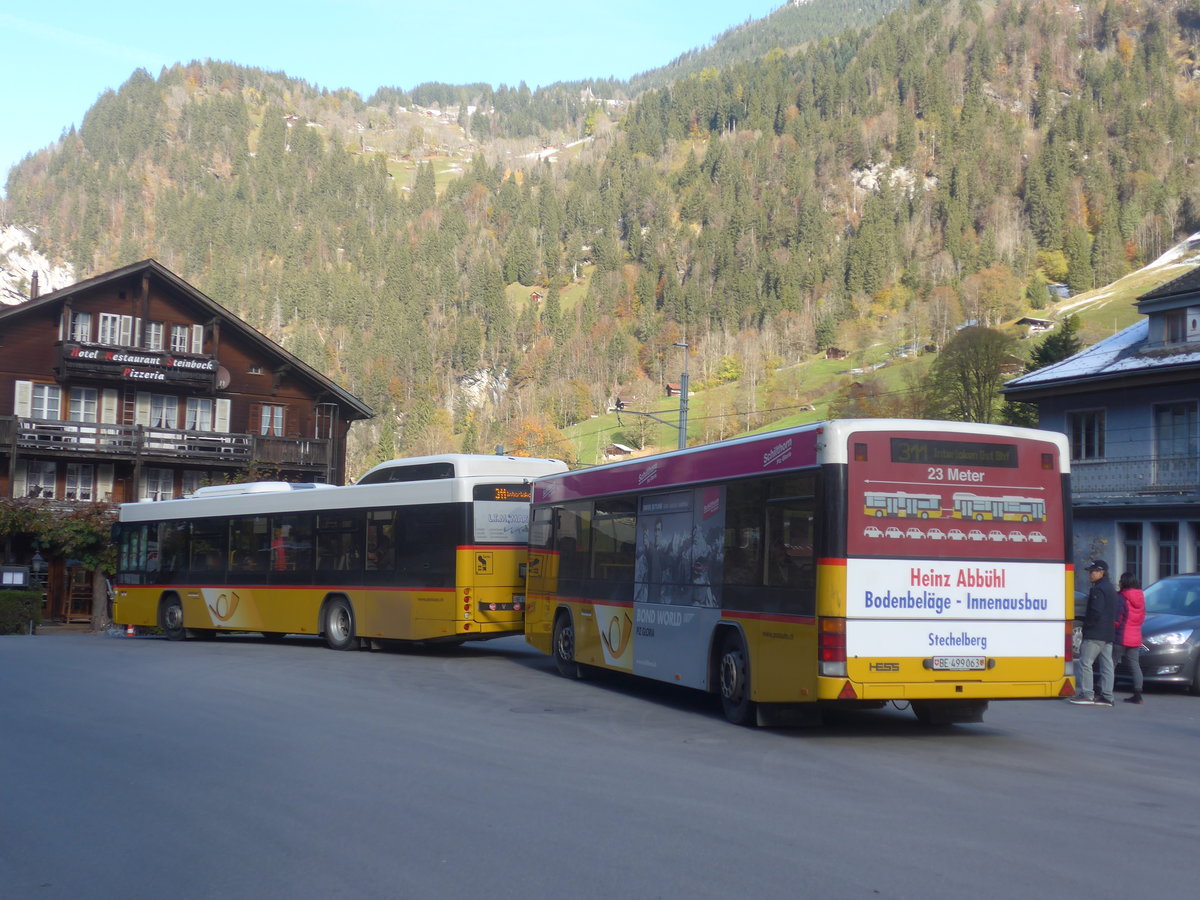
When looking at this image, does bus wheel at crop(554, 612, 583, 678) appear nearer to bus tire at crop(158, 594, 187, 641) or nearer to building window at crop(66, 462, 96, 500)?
bus tire at crop(158, 594, 187, 641)

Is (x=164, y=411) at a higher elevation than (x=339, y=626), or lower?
higher

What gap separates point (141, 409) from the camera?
4544 cm

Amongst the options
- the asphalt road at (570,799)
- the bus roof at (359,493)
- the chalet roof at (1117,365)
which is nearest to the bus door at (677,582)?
the asphalt road at (570,799)

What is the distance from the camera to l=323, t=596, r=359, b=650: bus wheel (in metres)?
21.6

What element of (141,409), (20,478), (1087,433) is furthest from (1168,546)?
(20,478)

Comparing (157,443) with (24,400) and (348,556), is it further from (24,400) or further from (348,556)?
(348,556)

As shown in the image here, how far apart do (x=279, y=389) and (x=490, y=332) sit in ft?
426

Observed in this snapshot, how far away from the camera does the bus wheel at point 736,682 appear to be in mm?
12047

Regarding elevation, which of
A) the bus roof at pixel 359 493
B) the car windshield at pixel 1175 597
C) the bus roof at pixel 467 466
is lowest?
the car windshield at pixel 1175 597

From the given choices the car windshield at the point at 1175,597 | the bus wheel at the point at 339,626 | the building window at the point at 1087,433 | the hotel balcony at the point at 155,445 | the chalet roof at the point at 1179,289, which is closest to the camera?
the car windshield at the point at 1175,597

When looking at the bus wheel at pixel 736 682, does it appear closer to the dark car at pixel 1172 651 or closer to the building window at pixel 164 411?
the dark car at pixel 1172 651

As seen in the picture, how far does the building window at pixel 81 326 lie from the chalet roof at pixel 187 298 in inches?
31.1

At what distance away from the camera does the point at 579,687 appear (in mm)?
16016

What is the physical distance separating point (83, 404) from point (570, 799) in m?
40.7
